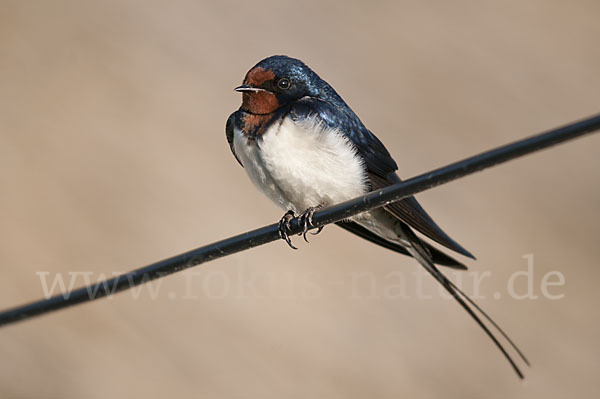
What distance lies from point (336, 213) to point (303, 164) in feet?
1.54

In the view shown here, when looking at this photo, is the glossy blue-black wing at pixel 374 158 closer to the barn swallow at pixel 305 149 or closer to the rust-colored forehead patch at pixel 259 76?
the barn swallow at pixel 305 149

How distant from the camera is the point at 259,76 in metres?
2.34

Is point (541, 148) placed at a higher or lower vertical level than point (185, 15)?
lower

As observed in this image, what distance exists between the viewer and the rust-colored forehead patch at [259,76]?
234 centimetres

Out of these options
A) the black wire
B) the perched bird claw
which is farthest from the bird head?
the black wire

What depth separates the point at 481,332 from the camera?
4.42m

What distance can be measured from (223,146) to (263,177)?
2519 mm

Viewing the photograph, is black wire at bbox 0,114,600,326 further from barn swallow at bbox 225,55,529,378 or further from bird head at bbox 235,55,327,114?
bird head at bbox 235,55,327,114

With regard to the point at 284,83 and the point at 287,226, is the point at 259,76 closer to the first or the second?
the point at 284,83

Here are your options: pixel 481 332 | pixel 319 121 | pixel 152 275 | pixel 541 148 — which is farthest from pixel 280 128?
pixel 481 332

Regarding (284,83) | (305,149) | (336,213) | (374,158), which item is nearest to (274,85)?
(284,83)

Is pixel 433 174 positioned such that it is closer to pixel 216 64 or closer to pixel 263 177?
pixel 263 177

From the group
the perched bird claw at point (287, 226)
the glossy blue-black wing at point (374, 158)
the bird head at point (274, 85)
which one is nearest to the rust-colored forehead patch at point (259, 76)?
the bird head at point (274, 85)

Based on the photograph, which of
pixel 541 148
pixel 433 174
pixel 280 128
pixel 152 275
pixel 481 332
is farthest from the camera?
pixel 481 332
